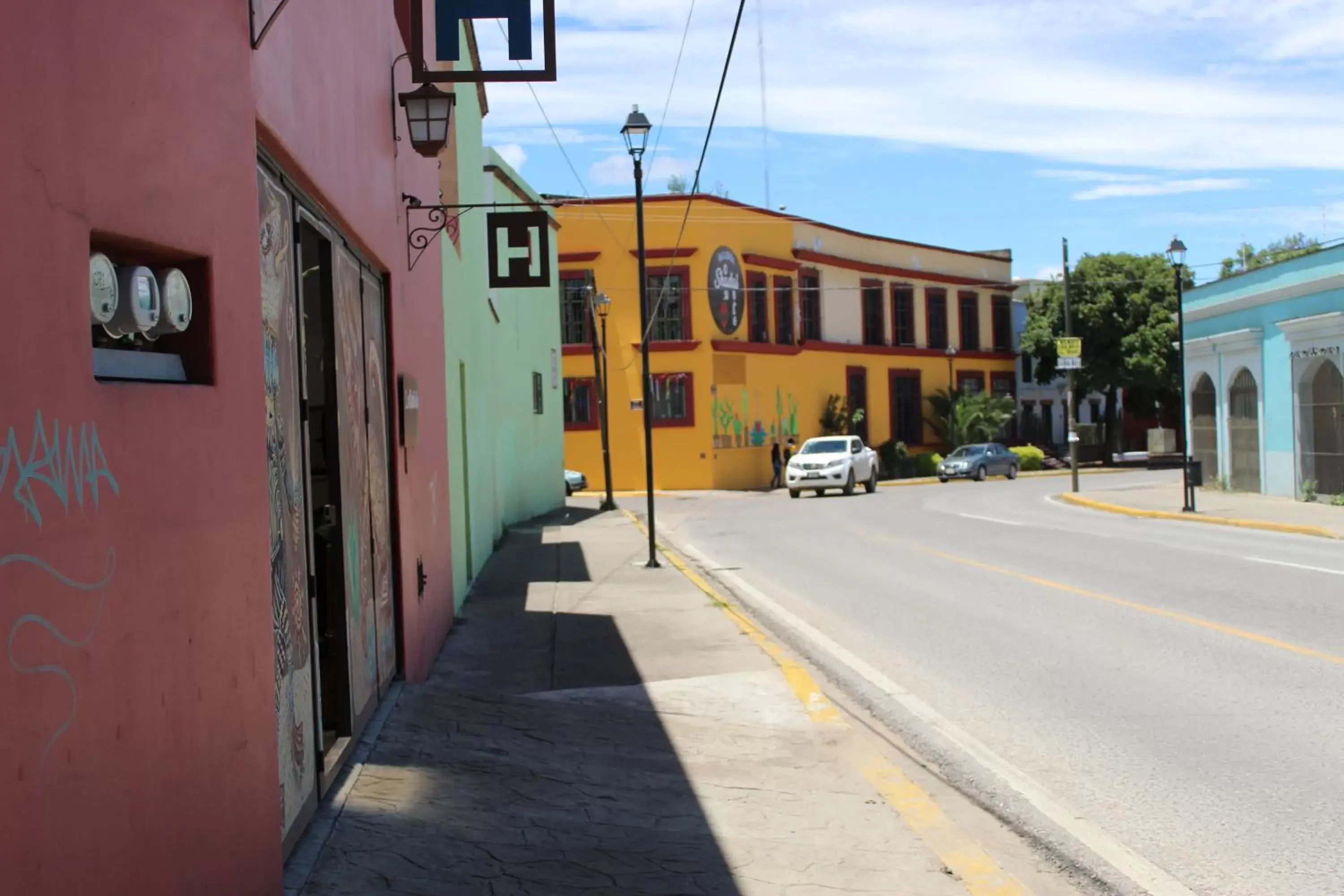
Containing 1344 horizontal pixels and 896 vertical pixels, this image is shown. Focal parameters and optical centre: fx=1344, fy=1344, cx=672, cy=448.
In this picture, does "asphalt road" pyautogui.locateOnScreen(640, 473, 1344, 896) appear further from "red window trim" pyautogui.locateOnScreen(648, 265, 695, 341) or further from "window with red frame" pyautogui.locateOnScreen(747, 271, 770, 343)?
"window with red frame" pyautogui.locateOnScreen(747, 271, 770, 343)

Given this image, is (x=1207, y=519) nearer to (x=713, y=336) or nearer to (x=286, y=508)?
(x=286, y=508)

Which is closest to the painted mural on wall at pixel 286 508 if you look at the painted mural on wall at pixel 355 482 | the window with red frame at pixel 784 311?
the painted mural on wall at pixel 355 482

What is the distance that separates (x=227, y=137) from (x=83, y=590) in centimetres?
174

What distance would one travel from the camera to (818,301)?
5200cm

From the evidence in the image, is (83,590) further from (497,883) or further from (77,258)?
(497,883)

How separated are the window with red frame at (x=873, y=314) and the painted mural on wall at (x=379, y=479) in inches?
1845

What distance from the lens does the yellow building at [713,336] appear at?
45.0 meters

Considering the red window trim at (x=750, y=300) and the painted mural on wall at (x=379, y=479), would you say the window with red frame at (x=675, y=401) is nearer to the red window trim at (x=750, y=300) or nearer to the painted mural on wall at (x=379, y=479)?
the red window trim at (x=750, y=300)

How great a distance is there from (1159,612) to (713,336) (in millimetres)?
34134

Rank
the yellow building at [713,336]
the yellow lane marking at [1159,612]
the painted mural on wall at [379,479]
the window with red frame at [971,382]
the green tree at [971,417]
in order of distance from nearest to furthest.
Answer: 1. the painted mural on wall at [379,479]
2. the yellow lane marking at [1159,612]
3. the yellow building at [713,336]
4. the green tree at [971,417]
5. the window with red frame at [971,382]

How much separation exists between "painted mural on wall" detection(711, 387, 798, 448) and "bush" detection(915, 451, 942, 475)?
661 centimetres

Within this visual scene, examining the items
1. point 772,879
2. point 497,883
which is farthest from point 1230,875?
point 497,883

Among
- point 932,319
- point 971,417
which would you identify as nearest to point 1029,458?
point 971,417

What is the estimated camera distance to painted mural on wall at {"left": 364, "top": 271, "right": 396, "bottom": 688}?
8.00m
